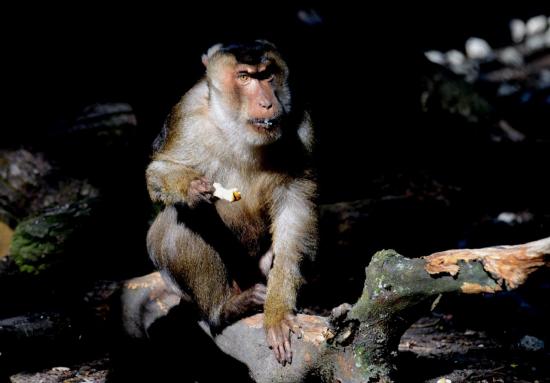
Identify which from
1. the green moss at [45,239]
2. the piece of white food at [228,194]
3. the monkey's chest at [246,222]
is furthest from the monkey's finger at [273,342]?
the green moss at [45,239]

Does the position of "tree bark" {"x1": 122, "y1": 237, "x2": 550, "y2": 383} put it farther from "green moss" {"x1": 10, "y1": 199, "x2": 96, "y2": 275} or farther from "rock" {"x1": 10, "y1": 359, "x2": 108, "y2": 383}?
"green moss" {"x1": 10, "y1": 199, "x2": 96, "y2": 275}

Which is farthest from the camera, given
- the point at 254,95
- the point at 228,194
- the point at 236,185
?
the point at 236,185

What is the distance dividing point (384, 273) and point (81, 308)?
288 centimetres

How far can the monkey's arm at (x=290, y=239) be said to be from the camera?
4.52 metres

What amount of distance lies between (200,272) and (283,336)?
0.77 metres

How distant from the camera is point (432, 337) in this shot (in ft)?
17.5

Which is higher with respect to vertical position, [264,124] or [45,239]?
[264,124]

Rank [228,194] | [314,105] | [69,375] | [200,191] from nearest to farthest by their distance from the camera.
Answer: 1. [228,194]
2. [200,191]
3. [69,375]
4. [314,105]

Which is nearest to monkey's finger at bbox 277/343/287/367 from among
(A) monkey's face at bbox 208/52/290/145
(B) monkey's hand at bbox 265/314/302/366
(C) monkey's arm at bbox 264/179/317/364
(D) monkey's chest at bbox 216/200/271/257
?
(B) monkey's hand at bbox 265/314/302/366

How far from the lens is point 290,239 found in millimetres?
4715

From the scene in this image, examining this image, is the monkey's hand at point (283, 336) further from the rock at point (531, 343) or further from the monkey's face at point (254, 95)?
the rock at point (531, 343)

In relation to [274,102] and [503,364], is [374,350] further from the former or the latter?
[274,102]

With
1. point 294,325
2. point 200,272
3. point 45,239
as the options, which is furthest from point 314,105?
point 294,325

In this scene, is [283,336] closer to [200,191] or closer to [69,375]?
[200,191]
